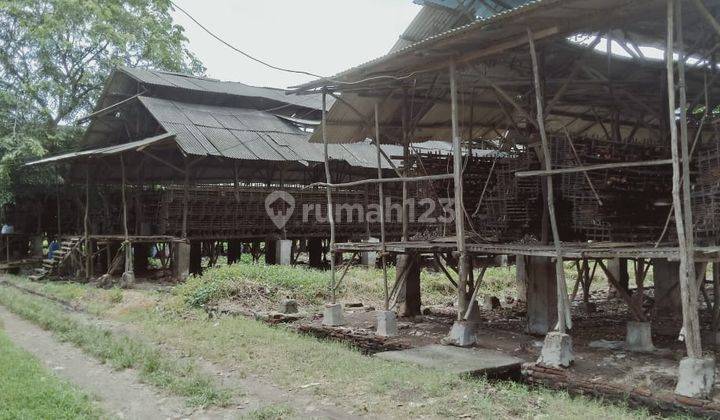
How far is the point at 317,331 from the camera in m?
11.1

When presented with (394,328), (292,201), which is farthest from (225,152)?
(394,328)

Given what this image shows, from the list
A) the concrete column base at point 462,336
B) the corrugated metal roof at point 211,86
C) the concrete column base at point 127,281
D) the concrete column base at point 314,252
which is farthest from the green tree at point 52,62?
the concrete column base at point 462,336

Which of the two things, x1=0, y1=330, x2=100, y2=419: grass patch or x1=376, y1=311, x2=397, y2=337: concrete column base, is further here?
x1=376, y1=311, x2=397, y2=337: concrete column base

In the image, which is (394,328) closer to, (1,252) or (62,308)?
(62,308)

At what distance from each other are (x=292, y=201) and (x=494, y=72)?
401 inches

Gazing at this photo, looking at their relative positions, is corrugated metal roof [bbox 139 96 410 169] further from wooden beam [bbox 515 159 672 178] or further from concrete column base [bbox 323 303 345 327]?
wooden beam [bbox 515 159 672 178]

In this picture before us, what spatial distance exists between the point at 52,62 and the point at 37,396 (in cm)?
2039

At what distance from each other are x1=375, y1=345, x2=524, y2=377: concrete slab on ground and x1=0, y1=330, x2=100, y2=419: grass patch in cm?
388

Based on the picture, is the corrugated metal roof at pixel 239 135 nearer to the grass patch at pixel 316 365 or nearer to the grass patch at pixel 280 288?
the grass patch at pixel 280 288

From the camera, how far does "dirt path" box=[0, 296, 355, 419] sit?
6234 mm

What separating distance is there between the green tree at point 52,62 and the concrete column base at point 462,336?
1718 centimetres

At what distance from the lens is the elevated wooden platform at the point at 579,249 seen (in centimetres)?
661

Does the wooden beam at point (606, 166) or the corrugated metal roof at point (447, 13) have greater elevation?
the corrugated metal roof at point (447, 13)

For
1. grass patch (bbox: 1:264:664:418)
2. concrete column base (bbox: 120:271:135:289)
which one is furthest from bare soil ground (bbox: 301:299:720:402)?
concrete column base (bbox: 120:271:135:289)
